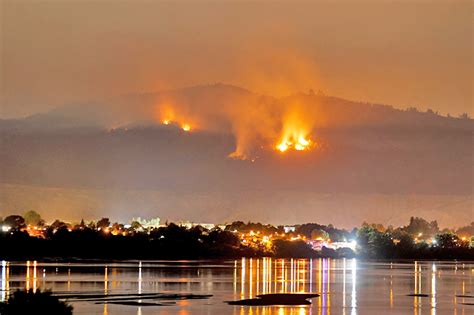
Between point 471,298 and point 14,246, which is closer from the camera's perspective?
point 471,298

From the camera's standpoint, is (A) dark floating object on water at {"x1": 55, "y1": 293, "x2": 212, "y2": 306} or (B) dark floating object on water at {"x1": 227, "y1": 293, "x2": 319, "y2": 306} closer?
(A) dark floating object on water at {"x1": 55, "y1": 293, "x2": 212, "y2": 306}

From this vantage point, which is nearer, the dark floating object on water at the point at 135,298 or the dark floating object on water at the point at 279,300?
the dark floating object on water at the point at 135,298

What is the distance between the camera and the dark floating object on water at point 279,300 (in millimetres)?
65844

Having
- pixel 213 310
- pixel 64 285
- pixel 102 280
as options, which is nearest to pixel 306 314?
pixel 213 310

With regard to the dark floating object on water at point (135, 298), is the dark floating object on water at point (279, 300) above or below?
below

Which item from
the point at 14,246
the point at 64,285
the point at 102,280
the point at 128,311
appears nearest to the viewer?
the point at 128,311

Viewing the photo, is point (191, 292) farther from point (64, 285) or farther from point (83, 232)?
point (83, 232)

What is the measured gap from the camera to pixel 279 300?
2680 inches

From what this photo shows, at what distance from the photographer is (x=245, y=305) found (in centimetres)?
6419

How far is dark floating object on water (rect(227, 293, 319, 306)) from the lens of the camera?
65.8 meters

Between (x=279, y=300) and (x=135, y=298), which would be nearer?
(x=135, y=298)

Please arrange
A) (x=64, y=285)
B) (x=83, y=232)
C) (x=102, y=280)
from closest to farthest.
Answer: (x=64, y=285) < (x=102, y=280) < (x=83, y=232)

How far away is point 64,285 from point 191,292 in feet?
38.3

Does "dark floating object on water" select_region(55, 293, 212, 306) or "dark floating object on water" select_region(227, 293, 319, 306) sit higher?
"dark floating object on water" select_region(55, 293, 212, 306)
